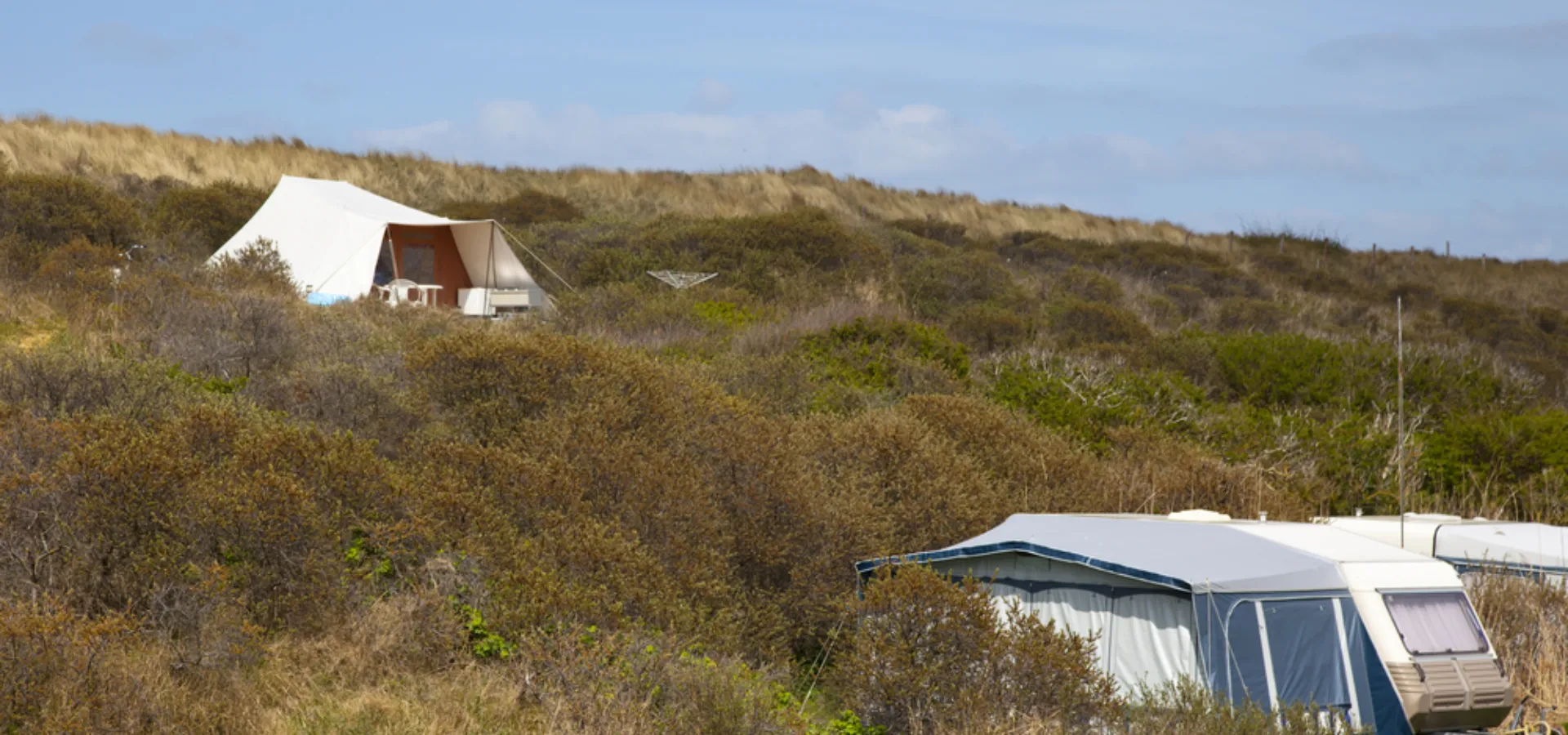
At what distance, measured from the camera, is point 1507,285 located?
43812 millimetres

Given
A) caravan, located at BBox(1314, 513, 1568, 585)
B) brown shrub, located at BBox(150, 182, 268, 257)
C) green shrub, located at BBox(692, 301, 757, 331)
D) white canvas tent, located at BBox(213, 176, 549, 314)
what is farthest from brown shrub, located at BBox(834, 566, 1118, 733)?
brown shrub, located at BBox(150, 182, 268, 257)

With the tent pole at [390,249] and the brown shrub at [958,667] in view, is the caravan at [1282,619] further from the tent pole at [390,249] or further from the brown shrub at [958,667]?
the tent pole at [390,249]

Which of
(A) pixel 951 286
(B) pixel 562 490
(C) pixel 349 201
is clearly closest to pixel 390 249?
(C) pixel 349 201

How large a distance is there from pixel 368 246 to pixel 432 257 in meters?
2.10

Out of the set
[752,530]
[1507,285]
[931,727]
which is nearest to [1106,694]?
[931,727]

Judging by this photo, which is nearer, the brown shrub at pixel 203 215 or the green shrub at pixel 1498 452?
the green shrub at pixel 1498 452

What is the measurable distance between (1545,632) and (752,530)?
5090mm

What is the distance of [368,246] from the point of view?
21.7 metres

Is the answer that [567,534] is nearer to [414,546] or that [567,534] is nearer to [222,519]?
[414,546]

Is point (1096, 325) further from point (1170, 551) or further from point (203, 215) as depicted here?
point (1170, 551)

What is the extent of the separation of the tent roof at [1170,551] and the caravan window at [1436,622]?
0.39m

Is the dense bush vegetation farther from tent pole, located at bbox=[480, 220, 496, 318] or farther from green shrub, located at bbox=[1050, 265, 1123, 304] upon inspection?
green shrub, located at bbox=[1050, 265, 1123, 304]

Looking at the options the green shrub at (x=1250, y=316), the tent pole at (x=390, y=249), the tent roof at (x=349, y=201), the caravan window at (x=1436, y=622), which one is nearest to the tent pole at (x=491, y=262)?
the tent roof at (x=349, y=201)

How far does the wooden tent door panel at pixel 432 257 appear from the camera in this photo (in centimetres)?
2305
